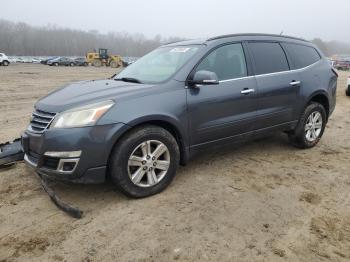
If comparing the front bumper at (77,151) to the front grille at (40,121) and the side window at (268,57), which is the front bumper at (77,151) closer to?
the front grille at (40,121)

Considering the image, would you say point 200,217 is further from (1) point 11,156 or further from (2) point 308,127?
(2) point 308,127

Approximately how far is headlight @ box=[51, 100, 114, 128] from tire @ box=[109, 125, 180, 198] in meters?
0.36

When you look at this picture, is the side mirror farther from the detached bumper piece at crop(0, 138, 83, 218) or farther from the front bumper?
the detached bumper piece at crop(0, 138, 83, 218)

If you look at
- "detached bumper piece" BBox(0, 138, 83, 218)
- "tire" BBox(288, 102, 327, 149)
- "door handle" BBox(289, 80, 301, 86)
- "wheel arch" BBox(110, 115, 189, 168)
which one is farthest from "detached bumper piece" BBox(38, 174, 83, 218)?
"tire" BBox(288, 102, 327, 149)

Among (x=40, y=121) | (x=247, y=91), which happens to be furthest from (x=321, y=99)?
(x=40, y=121)

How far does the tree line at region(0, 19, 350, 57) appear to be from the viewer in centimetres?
11806

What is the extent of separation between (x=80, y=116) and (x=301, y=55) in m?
3.73

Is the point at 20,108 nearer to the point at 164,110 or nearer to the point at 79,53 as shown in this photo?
the point at 164,110

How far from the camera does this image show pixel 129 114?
3.71m

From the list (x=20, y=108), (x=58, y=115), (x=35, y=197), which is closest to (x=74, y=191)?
(x=35, y=197)

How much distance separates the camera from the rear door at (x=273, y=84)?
494 cm

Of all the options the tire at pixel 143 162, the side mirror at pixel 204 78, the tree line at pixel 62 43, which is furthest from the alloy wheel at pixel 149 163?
the tree line at pixel 62 43

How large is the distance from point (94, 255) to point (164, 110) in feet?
5.43

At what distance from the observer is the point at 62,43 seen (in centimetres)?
13038
